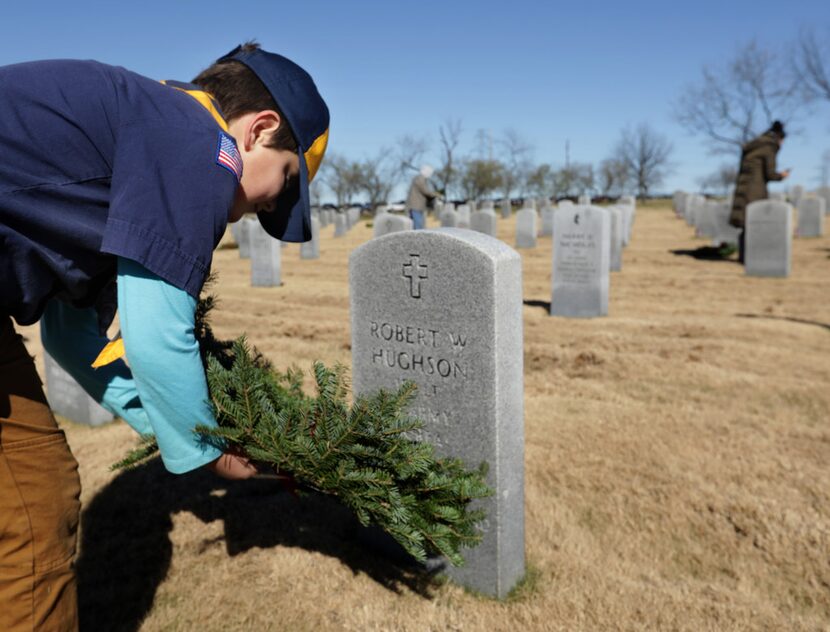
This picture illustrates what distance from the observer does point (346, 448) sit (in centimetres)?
202

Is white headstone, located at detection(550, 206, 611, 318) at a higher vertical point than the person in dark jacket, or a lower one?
lower

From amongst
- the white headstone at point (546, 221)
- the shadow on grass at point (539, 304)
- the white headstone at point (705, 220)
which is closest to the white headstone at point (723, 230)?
the white headstone at point (705, 220)

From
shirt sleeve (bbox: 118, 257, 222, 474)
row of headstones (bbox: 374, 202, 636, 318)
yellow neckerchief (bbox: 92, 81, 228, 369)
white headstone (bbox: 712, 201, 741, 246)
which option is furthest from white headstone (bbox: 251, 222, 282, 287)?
shirt sleeve (bbox: 118, 257, 222, 474)

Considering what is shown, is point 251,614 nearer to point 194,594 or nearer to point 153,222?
point 194,594

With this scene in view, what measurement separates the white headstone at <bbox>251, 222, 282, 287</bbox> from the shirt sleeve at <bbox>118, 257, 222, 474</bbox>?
11.0 meters

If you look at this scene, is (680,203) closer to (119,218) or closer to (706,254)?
(706,254)

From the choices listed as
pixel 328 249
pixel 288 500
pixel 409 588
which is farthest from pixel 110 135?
pixel 328 249

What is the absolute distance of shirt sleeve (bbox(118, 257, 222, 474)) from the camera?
1.40 meters

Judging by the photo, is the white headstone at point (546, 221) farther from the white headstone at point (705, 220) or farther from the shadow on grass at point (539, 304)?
the shadow on grass at point (539, 304)

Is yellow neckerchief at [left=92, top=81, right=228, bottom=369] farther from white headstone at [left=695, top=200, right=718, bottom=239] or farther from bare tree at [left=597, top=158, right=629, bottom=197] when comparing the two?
bare tree at [left=597, top=158, right=629, bottom=197]

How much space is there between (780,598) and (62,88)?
10.4 ft

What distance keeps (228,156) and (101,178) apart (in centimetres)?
28

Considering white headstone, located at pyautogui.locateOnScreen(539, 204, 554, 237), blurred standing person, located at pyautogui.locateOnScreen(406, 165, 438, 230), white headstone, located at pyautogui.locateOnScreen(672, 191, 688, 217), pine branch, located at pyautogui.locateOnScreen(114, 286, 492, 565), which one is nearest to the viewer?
pine branch, located at pyautogui.locateOnScreen(114, 286, 492, 565)

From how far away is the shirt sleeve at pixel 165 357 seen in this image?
140 cm
